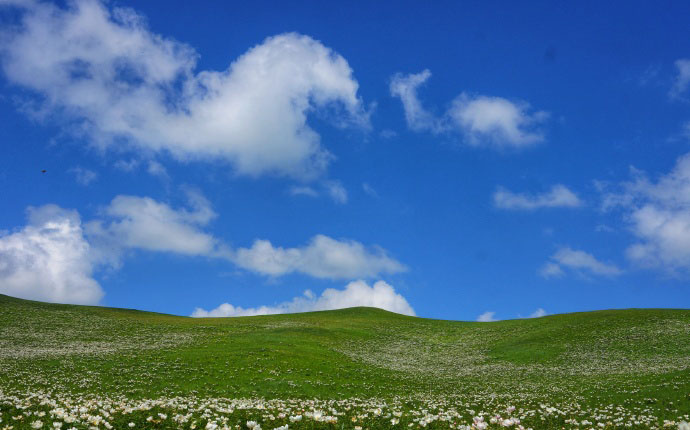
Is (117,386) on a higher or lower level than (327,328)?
lower

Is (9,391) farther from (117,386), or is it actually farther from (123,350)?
(123,350)

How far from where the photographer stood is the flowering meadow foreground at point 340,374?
12375 mm

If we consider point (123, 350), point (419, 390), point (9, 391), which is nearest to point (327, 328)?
point (123, 350)

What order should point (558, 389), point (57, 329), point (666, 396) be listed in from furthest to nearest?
1. point (57, 329)
2. point (558, 389)
3. point (666, 396)

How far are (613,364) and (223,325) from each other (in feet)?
183

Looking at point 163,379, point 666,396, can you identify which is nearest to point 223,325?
point 163,379

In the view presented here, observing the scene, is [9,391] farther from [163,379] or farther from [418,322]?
[418,322]

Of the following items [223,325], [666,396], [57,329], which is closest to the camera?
[666,396]

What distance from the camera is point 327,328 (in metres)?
73.8

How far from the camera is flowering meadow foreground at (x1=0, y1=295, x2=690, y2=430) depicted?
1238 cm

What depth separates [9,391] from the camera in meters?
26.7

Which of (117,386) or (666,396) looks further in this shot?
(117,386)

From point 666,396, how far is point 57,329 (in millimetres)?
72180

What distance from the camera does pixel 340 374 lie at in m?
40.6
